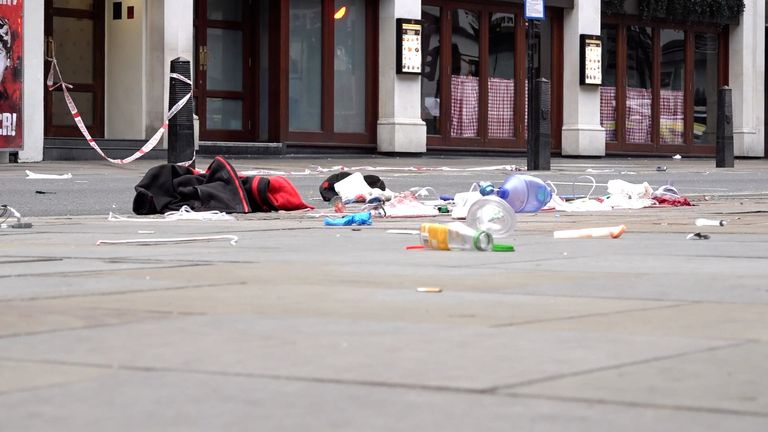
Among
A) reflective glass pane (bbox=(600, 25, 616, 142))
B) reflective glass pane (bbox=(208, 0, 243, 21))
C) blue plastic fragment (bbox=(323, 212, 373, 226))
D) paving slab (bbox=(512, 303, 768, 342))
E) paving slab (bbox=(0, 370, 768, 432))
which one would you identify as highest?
reflective glass pane (bbox=(208, 0, 243, 21))

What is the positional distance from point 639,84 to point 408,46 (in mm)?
7876

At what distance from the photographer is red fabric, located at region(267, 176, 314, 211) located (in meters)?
12.3

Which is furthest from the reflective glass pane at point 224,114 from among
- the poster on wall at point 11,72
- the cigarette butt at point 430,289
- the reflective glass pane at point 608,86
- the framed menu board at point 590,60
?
the cigarette butt at point 430,289

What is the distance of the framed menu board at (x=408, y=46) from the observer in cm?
2967

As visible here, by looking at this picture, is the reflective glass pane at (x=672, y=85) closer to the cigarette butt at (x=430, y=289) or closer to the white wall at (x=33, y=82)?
the white wall at (x=33, y=82)

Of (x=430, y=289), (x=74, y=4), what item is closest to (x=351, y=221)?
(x=430, y=289)

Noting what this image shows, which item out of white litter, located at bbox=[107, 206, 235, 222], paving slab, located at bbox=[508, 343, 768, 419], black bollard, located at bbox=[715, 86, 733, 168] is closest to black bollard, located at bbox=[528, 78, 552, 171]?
black bollard, located at bbox=[715, 86, 733, 168]

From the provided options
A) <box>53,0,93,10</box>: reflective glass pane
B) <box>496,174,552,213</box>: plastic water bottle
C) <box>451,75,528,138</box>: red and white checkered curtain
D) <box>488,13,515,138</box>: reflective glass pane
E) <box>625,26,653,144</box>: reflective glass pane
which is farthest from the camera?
<box>625,26,653,144</box>: reflective glass pane

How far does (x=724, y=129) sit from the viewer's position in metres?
27.1

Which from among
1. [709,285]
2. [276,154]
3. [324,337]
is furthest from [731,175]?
[324,337]

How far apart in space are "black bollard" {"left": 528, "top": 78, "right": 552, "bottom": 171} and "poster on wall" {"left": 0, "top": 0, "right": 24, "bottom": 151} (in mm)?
7748

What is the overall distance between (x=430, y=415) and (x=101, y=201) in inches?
427

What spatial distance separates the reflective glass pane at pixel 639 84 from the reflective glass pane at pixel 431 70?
5992 millimetres

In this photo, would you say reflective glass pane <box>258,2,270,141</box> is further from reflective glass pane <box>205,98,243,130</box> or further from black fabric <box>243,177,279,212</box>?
black fabric <box>243,177,279,212</box>
